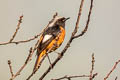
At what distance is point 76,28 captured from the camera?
4.93 metres

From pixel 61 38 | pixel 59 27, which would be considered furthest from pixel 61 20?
pixel 61 38

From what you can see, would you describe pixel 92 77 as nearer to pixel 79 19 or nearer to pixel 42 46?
pixel 79 19

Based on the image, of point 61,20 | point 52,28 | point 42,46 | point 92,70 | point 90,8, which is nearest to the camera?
point 90,8

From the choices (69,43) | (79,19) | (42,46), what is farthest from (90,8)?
(42,46)

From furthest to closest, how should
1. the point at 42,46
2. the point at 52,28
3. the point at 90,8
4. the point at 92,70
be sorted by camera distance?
the point at 52,28 < the point at 42,46 < the point at 92,70 < the point at 90,8

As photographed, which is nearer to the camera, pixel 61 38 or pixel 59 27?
pixel 61 38

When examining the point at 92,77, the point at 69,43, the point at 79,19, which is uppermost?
the point at 79,19

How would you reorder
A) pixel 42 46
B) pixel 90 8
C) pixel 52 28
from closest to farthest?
pixel 90 8
pixel 42 46
pixel 52 28

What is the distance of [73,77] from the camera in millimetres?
4867

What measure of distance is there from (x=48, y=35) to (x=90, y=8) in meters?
4.22

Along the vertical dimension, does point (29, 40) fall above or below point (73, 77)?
above

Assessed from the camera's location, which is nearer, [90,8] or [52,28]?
[90,8]

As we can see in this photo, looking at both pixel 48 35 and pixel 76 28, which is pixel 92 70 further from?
pixel 48 35

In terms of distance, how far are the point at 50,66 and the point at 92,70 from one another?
0.68 meters
